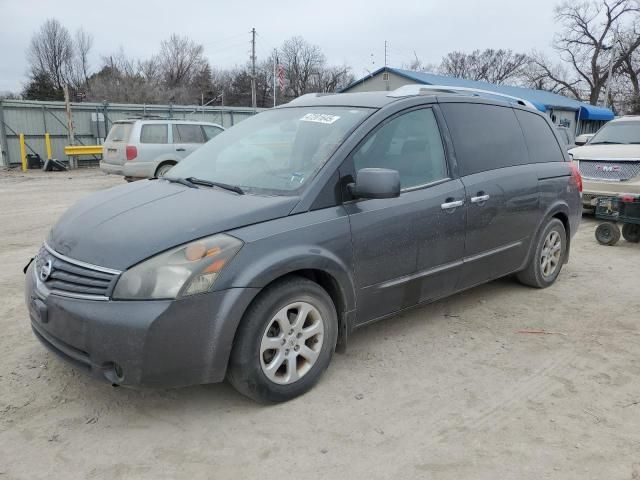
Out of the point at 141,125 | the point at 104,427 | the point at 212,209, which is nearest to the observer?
the point at 104,427

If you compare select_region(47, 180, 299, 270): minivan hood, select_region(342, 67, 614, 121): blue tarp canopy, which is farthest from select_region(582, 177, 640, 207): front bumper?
select_region(342, 67, 614, 121): blue tarp canopy

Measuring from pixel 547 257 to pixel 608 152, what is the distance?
461 cm

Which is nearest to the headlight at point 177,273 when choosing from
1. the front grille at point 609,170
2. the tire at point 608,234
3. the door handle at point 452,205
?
the door handle at point 452,205

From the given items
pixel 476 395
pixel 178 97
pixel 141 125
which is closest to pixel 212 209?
pixel 476 395

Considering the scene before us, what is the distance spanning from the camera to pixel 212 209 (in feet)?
10.0

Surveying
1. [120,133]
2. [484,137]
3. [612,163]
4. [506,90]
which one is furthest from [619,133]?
[506,90]

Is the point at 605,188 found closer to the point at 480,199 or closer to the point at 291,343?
the point at 480,199

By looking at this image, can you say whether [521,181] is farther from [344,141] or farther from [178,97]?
[178,97]

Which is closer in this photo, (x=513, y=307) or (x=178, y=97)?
(x=513, y=307)

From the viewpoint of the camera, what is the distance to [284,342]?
10.1 feet

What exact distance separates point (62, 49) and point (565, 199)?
75267 millimetres

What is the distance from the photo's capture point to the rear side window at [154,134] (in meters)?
12.7

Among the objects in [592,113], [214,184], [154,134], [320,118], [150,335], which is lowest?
[150,335]

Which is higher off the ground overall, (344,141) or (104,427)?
(344,141)
